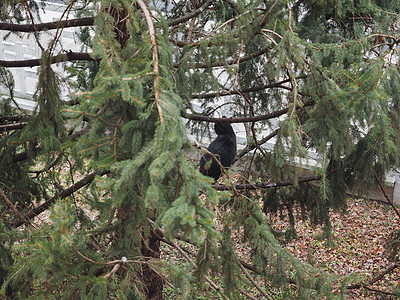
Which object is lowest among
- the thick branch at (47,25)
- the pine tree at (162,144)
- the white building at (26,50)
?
the pine tree at (162,144)

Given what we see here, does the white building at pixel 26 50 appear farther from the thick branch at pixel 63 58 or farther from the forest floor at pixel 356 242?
the forest floor at pixel 356 242

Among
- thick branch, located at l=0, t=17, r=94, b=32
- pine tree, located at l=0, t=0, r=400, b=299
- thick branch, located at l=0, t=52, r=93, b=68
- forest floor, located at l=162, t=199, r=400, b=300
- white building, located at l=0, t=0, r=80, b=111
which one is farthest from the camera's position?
white building, located at l=0, t=0, r=80, b=111

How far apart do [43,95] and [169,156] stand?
205 centimetres

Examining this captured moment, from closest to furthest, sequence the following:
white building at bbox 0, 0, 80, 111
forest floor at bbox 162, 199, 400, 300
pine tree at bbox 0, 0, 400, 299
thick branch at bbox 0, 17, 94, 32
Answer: pine tree at bbox 0, 0, 400, 299, thick branch at bbox 0, 17, 94, 32, forest floor at bbox 162, 199, 400, 300, white building at bbox 0, 0, 80, 111

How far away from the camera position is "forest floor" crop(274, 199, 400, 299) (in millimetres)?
8883

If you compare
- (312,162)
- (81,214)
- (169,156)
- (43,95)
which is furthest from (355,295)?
(169,156)

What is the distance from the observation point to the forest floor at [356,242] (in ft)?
29.1

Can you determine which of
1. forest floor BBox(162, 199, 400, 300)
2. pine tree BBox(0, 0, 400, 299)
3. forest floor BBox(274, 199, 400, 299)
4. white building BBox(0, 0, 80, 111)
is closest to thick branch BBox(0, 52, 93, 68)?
pine tree BBox(0, 0, 400, 299)

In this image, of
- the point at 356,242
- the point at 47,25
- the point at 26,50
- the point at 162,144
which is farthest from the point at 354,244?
the point at 26,50

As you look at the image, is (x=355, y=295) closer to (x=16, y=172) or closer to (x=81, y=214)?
(x=81, y=214)

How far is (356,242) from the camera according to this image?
970 centimetres

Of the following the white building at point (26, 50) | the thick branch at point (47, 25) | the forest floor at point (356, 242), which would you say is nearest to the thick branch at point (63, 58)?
the thick branch at point (47, 25)

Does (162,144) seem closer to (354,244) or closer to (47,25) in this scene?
(47,25)

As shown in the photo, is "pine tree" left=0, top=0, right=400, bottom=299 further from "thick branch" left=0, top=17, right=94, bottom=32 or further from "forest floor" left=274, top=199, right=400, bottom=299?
"forest floor" left=274, top=199, right=400, bottom=299
